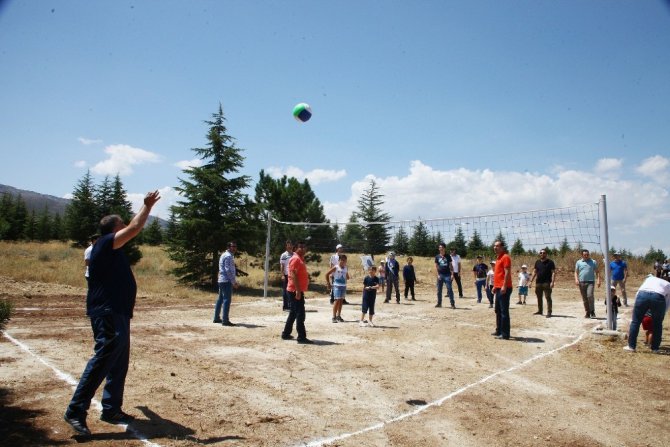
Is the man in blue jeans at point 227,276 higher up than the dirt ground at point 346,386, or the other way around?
the man in blue jeans at point 227,276

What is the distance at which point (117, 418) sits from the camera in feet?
13.7

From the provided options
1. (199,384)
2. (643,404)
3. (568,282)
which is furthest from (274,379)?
(568,282)

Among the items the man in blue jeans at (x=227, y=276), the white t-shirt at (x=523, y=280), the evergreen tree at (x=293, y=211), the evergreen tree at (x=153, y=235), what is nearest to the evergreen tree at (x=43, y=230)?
the evergreen tree at (x=153, y=235)

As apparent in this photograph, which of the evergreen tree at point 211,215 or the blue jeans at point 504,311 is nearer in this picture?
the blue jeans at point 504,311

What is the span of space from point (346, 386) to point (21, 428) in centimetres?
343

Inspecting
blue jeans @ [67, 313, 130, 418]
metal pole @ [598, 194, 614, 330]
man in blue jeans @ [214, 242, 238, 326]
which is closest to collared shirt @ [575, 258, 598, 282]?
metal pole @ [598, 194, 614, 330]

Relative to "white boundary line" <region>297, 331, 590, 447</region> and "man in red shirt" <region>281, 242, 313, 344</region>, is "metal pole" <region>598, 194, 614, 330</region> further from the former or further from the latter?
"man in red shirt" <region>281, 242, 313, 344</region>

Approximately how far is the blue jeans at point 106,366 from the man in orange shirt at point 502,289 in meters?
7.18

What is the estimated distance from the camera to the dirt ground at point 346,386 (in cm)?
416

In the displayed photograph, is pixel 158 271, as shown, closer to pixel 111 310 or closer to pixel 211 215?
pixel 211 215

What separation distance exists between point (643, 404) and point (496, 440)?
253 cm

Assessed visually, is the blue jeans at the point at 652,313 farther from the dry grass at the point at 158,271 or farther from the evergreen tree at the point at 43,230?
the evergreen tree at the point at 43,230

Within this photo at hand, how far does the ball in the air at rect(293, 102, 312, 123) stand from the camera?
10.9m

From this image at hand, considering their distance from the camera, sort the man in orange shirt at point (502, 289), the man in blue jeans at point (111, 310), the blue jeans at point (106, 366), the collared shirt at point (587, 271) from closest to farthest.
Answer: the blue jeans at point (106, 366) < the man in blue jeans at point (111, 310) < the man in orange shirt at point (502, 289) < the collared shirt at point (587, 271)
